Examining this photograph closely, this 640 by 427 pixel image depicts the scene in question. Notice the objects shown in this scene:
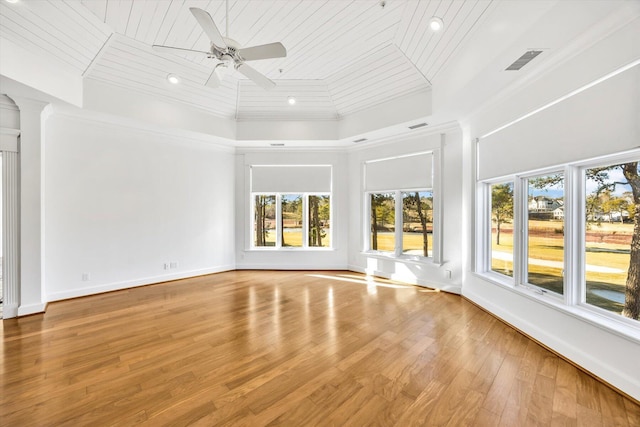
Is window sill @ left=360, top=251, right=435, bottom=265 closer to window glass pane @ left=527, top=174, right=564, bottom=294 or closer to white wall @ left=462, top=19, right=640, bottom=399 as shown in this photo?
white wall @ left=462, top=19, right=640, bottom=399

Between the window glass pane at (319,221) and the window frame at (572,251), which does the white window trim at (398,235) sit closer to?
the window glass pane at (319,221)

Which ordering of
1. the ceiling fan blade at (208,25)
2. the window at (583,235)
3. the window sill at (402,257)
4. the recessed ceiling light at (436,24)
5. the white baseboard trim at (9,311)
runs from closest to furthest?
the ceiling fan blade at (208,25) → the window at (583,235) → the recessed ceiling light at (436,24) → the white baseboard trim at (9,311) → the window sill at (402,257)

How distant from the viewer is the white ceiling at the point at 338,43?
2.65 metres

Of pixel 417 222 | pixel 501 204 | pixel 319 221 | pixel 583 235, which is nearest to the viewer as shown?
pixel 583 235

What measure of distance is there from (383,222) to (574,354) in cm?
381

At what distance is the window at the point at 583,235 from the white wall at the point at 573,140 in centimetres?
18

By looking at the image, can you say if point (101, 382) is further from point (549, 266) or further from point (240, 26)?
point (549, 266)

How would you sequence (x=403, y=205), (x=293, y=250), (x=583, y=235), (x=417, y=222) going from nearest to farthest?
1. (x=583, y=235)
2. (x=417, y=222)
3. (x=403, y=205)
4. (x=293, y=250)

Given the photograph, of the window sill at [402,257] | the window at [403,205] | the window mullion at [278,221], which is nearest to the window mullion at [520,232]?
the window at [403,205]

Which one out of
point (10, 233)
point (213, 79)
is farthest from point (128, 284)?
point (213, 79)

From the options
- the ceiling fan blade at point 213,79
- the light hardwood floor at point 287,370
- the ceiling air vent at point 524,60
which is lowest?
the light hardwood floor at point 287,370

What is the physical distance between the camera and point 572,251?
2.73m

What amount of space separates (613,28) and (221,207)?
6341mm

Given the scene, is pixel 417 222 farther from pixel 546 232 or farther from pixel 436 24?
pixel 436 24
